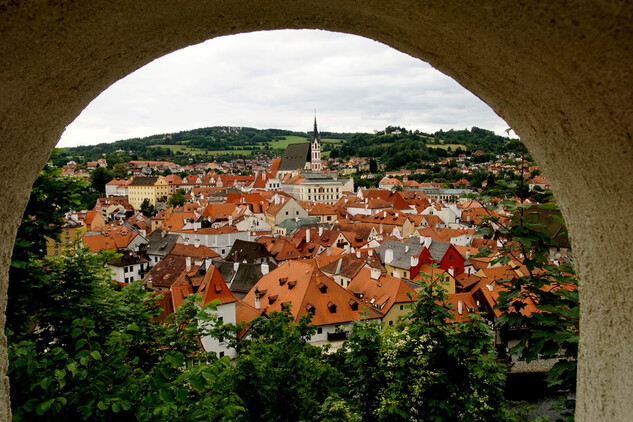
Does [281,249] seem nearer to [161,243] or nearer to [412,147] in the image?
[161,243]

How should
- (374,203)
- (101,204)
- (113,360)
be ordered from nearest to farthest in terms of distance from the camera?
(113,360), (374,203), (101,204)

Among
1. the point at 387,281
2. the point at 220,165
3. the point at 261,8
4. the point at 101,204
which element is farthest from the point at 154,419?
the point at 220,165

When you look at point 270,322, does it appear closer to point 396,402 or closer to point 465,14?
point 396,402

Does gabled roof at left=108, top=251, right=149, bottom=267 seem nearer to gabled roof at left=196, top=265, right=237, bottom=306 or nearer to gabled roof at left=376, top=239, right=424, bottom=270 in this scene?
gabled roof at left=196, top=265, right=237, bottom=306

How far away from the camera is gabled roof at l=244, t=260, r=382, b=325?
2127 cm

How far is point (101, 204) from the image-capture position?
255ft

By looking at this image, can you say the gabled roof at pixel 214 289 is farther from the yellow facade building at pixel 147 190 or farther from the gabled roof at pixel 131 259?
the yellow facade building at pixel 147 190

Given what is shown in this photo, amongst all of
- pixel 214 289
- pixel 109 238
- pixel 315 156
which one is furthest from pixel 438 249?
pixel 315 156

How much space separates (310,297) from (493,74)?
20562 mm

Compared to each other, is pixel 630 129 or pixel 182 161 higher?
pixel 182 161

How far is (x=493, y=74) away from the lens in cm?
159

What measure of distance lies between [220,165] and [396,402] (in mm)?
173076

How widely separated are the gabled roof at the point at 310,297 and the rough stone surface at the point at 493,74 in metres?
19.3

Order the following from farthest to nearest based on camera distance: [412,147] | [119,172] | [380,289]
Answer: [412,147] → [119,172] → [380,289]
